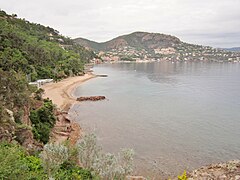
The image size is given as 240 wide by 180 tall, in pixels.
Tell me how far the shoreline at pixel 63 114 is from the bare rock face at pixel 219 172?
10.7 m

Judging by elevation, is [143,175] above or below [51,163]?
below

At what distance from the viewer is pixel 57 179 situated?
38.1 feet


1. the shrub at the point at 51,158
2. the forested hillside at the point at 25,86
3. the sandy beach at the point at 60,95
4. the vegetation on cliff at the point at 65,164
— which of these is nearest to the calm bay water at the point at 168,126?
the sandy beach at the point at 60,95

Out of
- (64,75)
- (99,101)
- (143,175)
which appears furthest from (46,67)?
(143,175)

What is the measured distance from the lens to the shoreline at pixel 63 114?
86.4 feet

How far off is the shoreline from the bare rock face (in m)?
10.7

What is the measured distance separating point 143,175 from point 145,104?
25.9 metres

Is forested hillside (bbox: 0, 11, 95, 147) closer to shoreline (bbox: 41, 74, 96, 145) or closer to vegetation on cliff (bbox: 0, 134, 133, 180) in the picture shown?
shoreline (bbox: 41, 74, 96, 145)

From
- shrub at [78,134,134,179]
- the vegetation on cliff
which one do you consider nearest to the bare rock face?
shrub at [78,134,134,179]

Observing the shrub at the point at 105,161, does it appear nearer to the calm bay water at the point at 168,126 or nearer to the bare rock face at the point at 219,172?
the bare rock face at the point at 219,172

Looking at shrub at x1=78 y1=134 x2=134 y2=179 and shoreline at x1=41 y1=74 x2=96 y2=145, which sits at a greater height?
shrub at x1=78 y1=134 x2=134 y2=179

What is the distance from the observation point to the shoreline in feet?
86.4

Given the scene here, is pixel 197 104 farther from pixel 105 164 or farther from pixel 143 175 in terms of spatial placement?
pixel 105 164

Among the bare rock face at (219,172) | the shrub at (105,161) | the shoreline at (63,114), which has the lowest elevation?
the bare rock face at (219,172)
